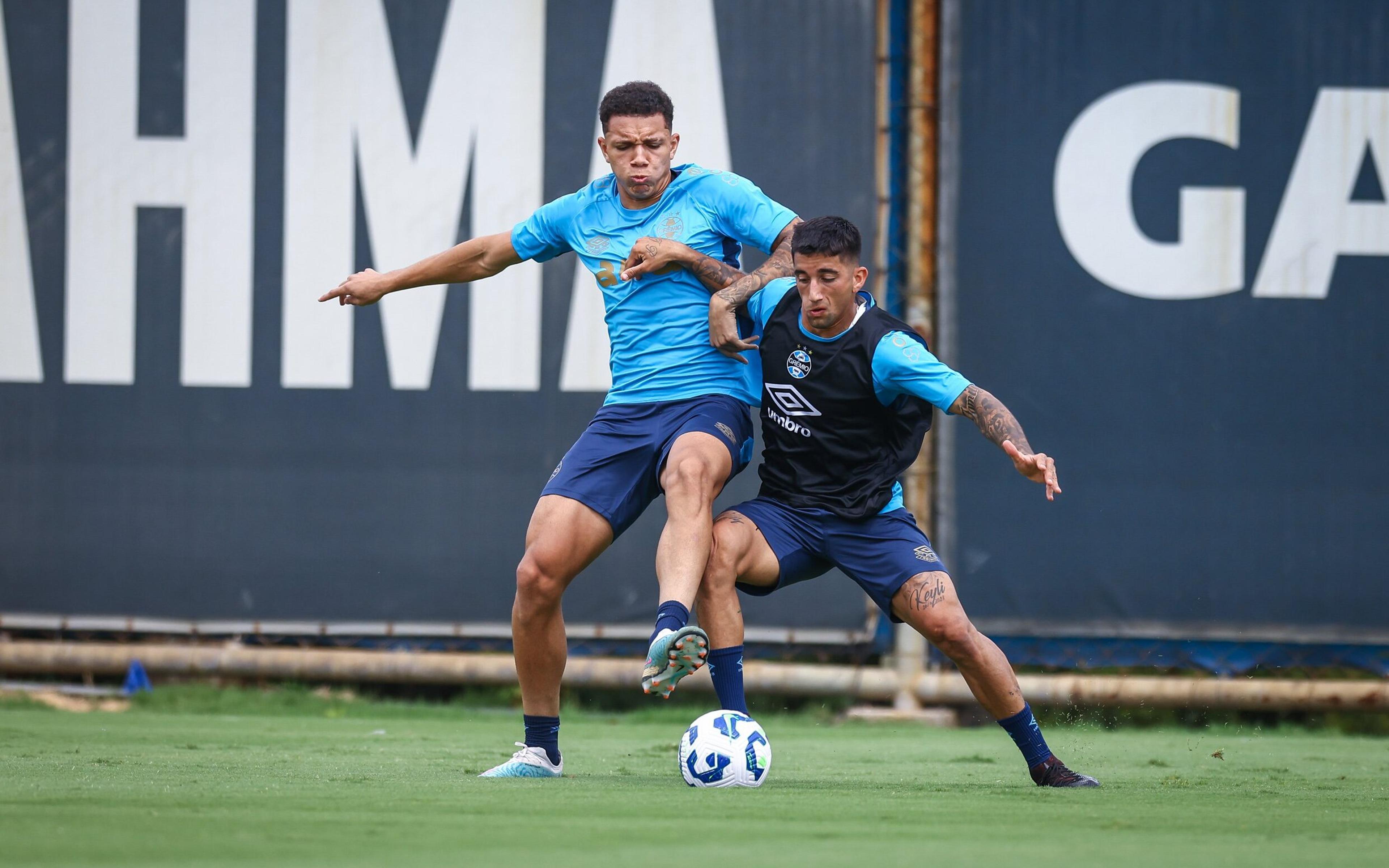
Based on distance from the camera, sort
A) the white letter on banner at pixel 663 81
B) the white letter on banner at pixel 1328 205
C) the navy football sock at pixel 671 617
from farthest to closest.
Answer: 1. the white letter on banner at pixel 663 81
2. the white letter on banner at pixel 1328 205
3. the navy football sock at pixel 671 617

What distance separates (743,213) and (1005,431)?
4.03 ft

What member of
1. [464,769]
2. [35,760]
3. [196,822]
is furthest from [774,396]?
[35,760]

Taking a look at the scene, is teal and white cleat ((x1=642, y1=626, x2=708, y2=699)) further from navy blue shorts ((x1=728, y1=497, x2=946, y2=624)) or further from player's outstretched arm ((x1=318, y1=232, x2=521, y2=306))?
player's outstretched arm ((x1=318, y1=232, x2=521, y2=306))

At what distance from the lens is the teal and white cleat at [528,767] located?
186 inches

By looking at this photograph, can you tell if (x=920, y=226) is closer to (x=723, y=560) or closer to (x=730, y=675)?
(x=723, y=560)

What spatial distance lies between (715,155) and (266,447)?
3017 millimetres

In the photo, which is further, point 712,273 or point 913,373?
point 712,273

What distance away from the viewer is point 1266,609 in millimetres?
7746

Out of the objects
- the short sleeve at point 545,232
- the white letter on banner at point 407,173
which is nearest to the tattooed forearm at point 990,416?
the short sleeve at point 545,232

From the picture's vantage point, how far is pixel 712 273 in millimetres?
4914

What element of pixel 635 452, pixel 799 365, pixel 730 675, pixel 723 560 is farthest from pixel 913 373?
pixel 730 675

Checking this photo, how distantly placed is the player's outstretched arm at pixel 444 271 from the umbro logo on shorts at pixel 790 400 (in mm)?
1094

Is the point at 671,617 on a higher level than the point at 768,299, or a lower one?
lower

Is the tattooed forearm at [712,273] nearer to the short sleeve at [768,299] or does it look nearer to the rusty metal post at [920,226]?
the short sleeve at [768,299]
